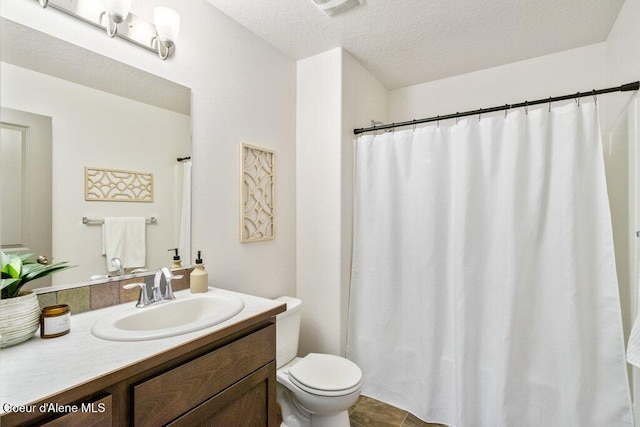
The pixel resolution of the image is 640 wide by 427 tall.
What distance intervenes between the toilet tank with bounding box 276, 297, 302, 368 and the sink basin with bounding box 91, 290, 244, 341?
0.44m

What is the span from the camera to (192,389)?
2.96ft

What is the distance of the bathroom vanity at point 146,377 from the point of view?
658mm

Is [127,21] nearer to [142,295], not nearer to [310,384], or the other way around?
[142,295]

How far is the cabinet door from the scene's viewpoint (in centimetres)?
92

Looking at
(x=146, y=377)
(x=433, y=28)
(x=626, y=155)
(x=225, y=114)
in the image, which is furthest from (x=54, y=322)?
(x=626, y=155)

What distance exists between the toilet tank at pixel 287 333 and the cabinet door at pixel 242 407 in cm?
48

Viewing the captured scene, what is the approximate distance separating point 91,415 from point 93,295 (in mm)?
612

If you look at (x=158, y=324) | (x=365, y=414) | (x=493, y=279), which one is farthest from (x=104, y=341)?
(x=493, y=279)

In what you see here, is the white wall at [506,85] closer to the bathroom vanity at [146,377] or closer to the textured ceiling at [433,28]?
the textured ceiling at [433,28]

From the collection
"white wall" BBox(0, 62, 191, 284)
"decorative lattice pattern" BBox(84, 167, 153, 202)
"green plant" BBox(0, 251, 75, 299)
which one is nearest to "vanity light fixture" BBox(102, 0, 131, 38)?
"white wall" BBox(0, 62, 191, 284)

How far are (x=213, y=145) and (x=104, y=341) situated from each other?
1.04m

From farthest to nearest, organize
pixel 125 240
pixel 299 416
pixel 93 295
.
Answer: pixel 299 416 < pixel 125 240 < pixel 93 295

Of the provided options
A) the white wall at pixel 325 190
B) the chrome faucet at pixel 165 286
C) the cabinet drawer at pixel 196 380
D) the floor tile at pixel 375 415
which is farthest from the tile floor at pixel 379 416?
the chrome faucet at pixel 165 286

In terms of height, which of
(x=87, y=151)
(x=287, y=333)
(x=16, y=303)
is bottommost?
(x=287, y=333)
